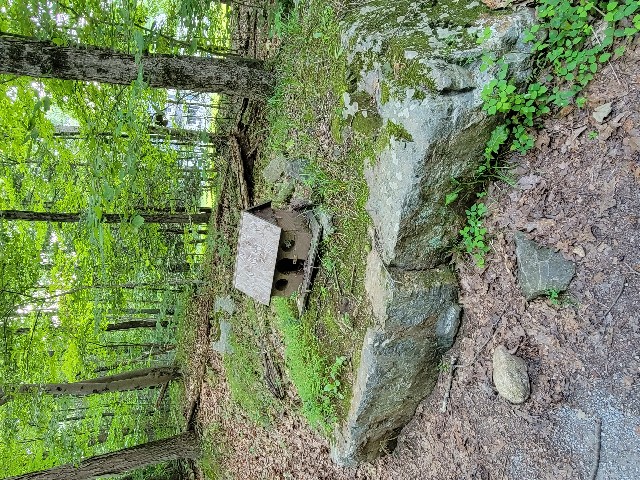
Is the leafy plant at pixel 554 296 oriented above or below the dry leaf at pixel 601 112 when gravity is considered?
below

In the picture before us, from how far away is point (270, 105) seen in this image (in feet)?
17.5

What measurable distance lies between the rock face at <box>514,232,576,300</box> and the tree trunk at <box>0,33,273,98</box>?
3160 mm

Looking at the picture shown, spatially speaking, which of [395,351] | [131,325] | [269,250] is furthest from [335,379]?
[131,325]

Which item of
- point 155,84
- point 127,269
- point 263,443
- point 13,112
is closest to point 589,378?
point 155,84

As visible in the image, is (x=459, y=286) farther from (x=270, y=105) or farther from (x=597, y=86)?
(x=270, y=105)

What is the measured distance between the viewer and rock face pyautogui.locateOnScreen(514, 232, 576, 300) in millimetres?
2832

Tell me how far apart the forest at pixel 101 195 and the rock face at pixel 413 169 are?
1593 millimetres

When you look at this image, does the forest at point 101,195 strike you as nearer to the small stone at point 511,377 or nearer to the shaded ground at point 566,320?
the shaded ground at point 566,320

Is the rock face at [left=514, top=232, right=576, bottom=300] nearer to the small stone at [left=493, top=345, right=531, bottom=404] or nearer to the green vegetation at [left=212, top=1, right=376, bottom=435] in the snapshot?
the small stone at [left=493, top=345, right=531, bottom=404]

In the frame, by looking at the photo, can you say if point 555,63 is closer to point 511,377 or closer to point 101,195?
point 511,377

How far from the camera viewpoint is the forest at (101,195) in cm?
372

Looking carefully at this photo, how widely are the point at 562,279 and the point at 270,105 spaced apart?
377 centimetres

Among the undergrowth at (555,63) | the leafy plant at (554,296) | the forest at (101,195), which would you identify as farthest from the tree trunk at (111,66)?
the leafy plant at (554,296)

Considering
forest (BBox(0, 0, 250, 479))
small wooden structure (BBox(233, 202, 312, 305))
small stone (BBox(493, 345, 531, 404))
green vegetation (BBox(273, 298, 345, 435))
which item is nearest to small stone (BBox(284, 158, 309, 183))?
small wooden structure (BBox(233, 202, 312, 305))
